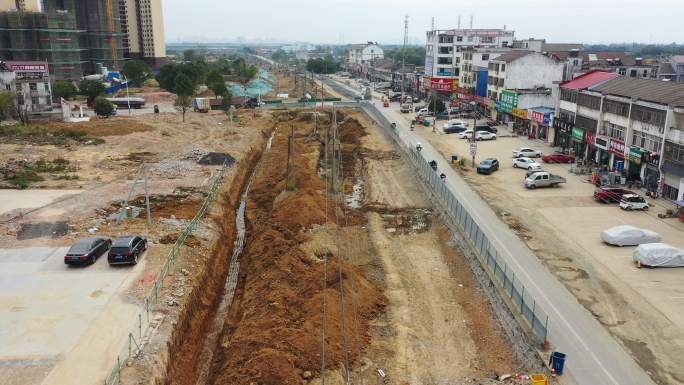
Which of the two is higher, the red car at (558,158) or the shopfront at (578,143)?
the shopfront at (578,143)

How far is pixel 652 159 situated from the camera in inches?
1615

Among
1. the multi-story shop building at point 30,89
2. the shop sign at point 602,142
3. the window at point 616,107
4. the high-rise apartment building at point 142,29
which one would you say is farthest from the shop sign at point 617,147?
the high-rise apartment building at point 142,29

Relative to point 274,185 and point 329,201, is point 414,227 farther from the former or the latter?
point 274,185

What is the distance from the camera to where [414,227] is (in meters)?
35.1

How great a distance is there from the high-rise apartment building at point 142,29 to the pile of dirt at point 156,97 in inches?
2908

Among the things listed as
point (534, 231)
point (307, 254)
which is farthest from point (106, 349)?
point (534, 231)

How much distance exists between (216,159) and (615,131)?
3464cm

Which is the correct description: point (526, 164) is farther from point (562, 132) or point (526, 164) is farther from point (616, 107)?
point (562, 132)

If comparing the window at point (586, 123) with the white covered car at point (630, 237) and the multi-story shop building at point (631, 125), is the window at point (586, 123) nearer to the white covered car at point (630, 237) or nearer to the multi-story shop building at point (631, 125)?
the multi-story shop building at point (631, 125)

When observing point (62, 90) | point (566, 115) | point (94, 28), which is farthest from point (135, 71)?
point (566, 115)

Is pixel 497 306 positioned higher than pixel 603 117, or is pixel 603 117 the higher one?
pixel 603 117

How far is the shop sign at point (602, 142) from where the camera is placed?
156ft

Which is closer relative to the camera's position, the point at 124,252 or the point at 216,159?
the point at 124,252

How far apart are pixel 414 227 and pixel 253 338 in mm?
16794
